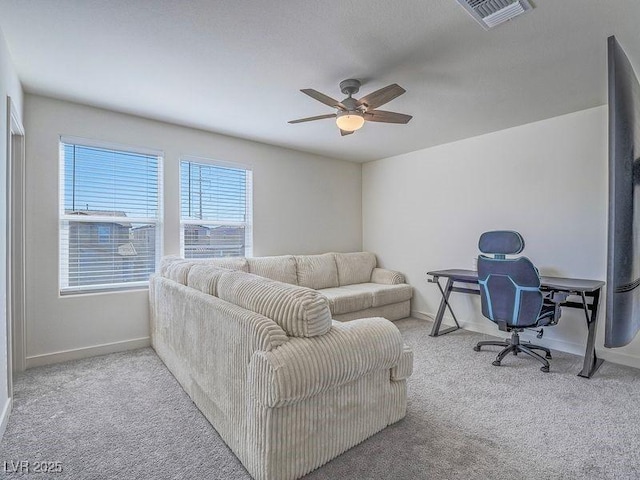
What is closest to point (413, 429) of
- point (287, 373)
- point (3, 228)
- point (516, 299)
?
point (287, 373)

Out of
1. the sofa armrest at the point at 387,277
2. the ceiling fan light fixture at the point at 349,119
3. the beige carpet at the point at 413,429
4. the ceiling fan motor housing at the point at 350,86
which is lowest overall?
the beige carpet at the point at 413,429

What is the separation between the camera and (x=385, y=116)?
8.89 feet

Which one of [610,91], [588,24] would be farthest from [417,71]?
[610,91]

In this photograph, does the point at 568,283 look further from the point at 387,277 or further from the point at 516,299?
the point at 387,277

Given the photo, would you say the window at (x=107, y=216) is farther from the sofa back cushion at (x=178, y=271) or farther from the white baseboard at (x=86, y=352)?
the sofa back cushion at (x=178, y=271)

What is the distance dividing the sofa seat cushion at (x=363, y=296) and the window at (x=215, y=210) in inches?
50.4

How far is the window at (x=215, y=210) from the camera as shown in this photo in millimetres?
3863

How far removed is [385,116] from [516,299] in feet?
6.30

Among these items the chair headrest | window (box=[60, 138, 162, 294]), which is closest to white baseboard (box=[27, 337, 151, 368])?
window (box=[60, 138, 162, 294])

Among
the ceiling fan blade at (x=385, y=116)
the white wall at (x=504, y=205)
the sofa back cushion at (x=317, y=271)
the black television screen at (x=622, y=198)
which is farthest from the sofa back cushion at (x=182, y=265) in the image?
the black television screen at (x=622, y=198)

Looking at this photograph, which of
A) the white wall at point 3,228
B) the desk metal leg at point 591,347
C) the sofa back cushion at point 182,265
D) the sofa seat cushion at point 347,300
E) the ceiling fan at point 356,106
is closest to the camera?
the white wall at point 3,228

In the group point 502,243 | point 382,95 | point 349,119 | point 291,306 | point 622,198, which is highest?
point 382,95

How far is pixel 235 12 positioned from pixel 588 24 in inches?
80.0

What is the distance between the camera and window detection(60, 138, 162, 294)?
3162 millimetres
